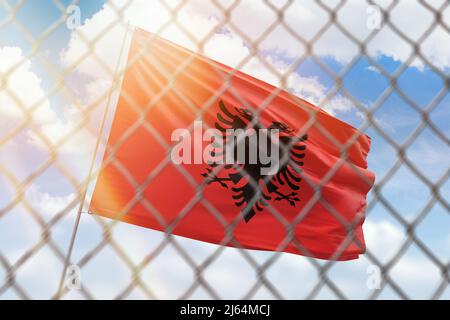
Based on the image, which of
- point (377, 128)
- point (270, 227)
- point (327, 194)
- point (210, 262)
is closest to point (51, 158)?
point (210, 262)

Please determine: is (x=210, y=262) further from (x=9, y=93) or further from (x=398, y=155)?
(x=9, y=93)

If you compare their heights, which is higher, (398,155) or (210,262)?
(398,155)

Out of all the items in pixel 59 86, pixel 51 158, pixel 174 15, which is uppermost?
pixel 174 15

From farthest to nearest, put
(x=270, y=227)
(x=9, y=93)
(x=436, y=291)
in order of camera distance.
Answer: (x=270, y=227)
(x=9, y=93)
(x=436, y=291)

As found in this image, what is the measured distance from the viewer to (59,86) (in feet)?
4.20

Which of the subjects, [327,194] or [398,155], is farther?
[327,194]

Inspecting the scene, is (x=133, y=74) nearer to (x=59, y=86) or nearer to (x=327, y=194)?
(x=327, y=194)

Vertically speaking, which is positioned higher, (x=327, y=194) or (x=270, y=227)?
(x=327, y=194)

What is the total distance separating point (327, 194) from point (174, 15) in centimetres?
330

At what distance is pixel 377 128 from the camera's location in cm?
129

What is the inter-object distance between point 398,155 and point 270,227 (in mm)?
2868
